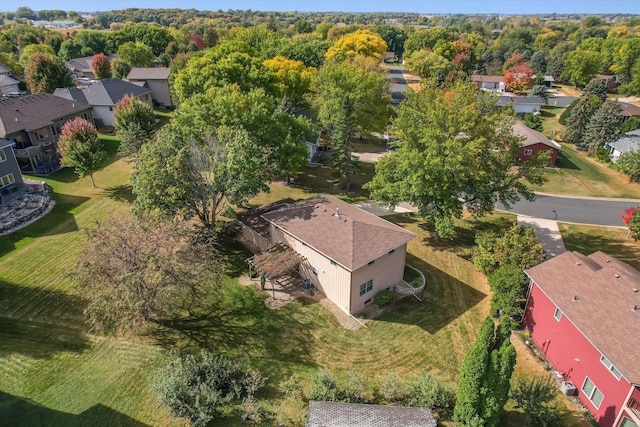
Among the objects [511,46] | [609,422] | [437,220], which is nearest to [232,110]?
[437,220]

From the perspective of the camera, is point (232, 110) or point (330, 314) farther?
point (232, 110)

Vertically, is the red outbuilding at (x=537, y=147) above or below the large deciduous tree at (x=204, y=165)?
below

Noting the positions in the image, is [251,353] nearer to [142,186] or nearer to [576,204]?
[142,186]

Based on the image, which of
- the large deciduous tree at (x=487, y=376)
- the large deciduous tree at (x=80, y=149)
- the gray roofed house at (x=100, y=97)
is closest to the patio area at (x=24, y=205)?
the large deciduous tree at (x=80, y=149)

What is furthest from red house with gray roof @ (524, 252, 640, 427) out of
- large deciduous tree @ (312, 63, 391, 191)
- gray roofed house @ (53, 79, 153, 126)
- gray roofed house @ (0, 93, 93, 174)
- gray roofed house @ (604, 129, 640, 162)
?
gray roofed house @ (53, 79, 153, 126)

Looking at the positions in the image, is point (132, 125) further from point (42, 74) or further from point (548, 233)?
point (548, 233)

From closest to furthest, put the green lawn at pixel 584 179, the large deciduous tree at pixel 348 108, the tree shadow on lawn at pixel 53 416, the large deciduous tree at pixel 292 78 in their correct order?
the tree shadow on lawn at pixel 53 416, the large deciduous tree at pixel 348 108, the green lawn at pixel 584 179, the large deciduous tree at pixel 292 78

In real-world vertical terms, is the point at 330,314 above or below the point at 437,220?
below

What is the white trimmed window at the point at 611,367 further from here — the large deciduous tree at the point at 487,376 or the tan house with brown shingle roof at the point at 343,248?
the tan house with brown shingle roof at the point at 343,248
